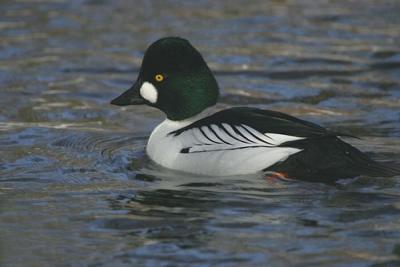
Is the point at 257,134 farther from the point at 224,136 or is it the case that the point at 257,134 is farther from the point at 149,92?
the point at 149,92

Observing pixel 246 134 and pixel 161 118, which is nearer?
pixel 246 134

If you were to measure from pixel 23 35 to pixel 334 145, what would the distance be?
6895 millimetres

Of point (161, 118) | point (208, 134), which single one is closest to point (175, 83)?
point (208, 134)

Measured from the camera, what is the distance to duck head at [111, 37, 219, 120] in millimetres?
9016

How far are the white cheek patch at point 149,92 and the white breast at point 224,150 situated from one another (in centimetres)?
53

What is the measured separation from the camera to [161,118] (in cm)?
1098

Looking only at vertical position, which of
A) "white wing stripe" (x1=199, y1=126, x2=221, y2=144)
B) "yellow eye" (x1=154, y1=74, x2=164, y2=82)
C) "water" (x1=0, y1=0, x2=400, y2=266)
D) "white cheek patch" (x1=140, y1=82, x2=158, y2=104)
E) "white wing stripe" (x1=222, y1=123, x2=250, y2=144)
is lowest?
"water" (x1=0, y1=0, x2=400, y2=266)

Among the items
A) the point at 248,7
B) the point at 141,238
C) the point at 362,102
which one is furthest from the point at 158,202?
the point at 248,7

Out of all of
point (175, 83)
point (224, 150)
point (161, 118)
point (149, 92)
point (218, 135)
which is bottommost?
point (161, 118)

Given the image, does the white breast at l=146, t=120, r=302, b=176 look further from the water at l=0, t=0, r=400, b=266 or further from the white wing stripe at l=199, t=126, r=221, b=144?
the water at l=0, t=0, r=400, b=266

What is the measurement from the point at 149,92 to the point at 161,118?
170cm

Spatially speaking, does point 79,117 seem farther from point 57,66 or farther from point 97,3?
point 97,3

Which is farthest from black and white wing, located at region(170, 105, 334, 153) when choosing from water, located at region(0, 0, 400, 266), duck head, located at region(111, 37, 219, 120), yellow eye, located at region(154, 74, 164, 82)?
yellow eye, located at region(154, 74, 164, 82)

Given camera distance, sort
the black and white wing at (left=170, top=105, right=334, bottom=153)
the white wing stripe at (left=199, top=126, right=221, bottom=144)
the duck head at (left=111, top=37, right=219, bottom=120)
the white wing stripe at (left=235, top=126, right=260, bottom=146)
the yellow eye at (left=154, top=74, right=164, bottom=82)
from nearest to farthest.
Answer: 1. the black and white wing at (left=170, top=105, right=334, bottom=153)
2. the white wing stripe at (left=235, top=126, right=260, bottom=146)
3. the white wing stripe at (left=199, top=126, right=221, bottom=144)
4. the duck head at (left=111, top=37, right=219, bottom=120)
5. the yellow eye at (left=154, top=74, right=164, bottom=82)
